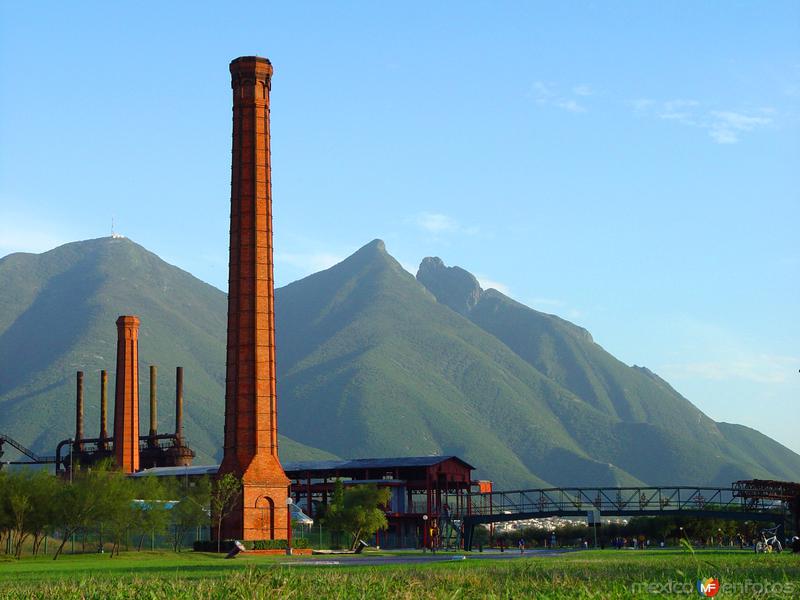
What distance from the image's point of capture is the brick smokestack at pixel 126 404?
113 metres

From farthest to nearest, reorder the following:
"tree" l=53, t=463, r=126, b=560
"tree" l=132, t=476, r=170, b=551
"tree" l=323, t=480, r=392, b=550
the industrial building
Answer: the industrial building → "tree" l=323, t=480, r=392, b=550 → "tree" l=132, t=476, r=170, b=551 → "tree" l=53, t=463, r=126, b=560

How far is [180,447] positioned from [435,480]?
4049 centimetres

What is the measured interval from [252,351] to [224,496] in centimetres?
990

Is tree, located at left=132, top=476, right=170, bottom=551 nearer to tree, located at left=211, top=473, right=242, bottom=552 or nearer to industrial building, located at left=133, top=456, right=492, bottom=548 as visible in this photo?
tree, located at left=211, top=473, right=242, bottom=552

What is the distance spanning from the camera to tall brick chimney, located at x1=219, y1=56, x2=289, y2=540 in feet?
232

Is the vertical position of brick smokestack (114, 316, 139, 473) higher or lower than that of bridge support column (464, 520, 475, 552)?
higher

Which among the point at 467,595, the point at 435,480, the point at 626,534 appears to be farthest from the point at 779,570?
the point at 626,534

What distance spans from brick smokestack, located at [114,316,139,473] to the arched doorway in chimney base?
1794 inches

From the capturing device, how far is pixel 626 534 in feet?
363

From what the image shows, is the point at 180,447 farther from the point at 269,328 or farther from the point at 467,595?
the point at 467,595

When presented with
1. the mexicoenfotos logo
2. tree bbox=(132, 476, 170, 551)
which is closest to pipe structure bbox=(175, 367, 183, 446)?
tree bbox=(132, 476, 170, 551)

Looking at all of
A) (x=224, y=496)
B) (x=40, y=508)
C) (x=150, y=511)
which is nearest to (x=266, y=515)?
(x=224, y=496)

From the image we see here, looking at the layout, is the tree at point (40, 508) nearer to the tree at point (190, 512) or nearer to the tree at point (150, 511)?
the tree at point (150, 511)

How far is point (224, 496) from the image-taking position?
225 feet
